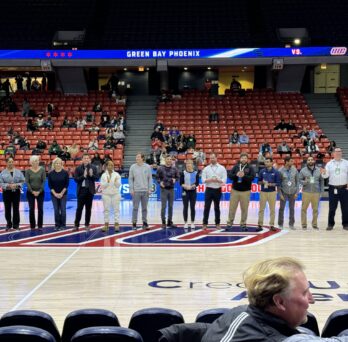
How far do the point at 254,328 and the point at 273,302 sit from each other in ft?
0.37

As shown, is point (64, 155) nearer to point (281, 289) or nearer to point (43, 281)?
point (43, 281)

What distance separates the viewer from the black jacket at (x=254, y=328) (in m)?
2.05

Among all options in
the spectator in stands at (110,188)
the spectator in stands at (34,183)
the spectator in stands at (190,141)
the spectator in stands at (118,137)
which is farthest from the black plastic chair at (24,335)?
the spectator in stands at (118,137)

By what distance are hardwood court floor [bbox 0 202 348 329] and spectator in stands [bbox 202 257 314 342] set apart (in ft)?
12.4

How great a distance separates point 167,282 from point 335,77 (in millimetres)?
28121

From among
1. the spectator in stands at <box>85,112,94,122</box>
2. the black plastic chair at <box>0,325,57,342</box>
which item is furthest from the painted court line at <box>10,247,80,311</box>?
the spectator in stands at <box>85,112,94,122</box>

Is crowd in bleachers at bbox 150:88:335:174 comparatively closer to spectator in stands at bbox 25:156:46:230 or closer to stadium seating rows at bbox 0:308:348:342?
spectator in stands at bbox 25:156:46:230

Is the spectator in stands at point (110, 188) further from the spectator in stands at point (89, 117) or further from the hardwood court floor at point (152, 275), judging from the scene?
the spectator in stands at point (89, 117)

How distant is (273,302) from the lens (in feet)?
6.82

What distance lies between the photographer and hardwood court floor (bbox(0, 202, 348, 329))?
21.1 feet

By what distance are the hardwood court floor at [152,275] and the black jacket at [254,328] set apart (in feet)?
12.1

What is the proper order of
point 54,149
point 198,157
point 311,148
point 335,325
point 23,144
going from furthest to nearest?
point 23,144 → point 311,148 → point 54,149 → point 198,157 → point 335,325

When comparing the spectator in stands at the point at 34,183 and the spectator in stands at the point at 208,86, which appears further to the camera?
the spectator in stands at the point at 208,86

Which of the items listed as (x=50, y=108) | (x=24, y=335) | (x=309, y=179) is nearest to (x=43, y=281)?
(x=24, y=335)
